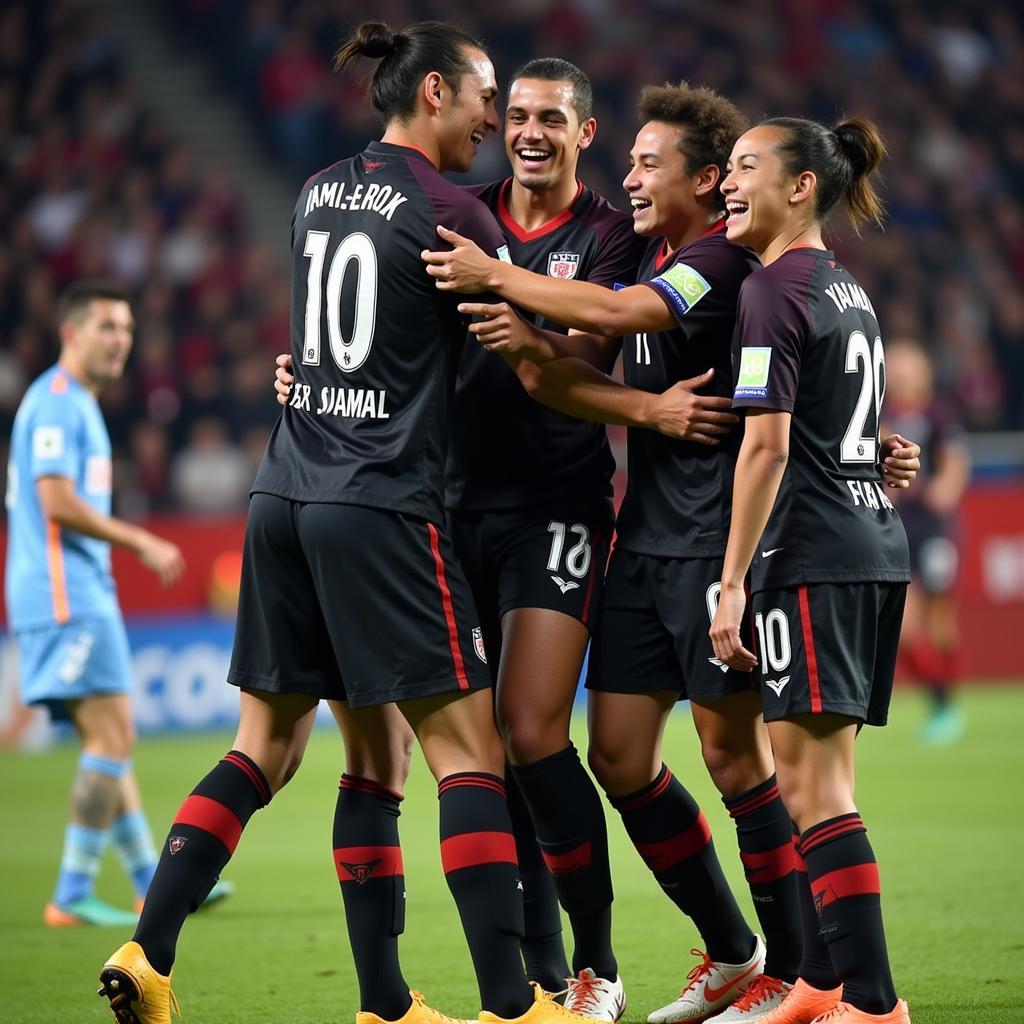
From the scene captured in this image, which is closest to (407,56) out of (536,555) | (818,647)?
(536,555)

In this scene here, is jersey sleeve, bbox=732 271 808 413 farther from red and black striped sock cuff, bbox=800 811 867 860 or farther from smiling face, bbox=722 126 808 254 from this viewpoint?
red and black striped sock cuff, bbox=800 811 867 860

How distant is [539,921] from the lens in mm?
4691

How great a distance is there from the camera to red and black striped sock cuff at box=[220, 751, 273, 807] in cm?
410

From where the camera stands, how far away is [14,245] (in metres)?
15.1

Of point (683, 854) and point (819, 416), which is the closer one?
point (819, 416)

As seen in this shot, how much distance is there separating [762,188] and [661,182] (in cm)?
46

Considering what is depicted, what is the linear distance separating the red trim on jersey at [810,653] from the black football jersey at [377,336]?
0.91 m

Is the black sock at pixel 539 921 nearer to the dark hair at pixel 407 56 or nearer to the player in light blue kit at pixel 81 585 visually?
the dark hair at pixel 407 56

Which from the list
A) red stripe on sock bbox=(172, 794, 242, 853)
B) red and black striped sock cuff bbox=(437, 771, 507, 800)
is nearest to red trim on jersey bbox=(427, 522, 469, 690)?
red and black striped sock cuff bbox=(437, 771, 507, 800)

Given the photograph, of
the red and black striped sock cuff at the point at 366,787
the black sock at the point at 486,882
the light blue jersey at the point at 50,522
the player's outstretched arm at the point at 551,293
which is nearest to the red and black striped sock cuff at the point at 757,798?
the black sock at the point at 486,882

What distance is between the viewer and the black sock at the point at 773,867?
448cm

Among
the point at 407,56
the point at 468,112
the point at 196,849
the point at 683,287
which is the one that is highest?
the point at 407,56

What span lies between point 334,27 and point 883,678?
49.3 ft

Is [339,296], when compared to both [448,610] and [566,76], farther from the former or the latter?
[566,76]
